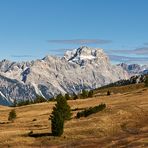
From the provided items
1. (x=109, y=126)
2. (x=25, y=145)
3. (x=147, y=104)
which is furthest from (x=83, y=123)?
(x=147, y=104)

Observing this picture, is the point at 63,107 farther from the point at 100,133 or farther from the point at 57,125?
the point at 100,133

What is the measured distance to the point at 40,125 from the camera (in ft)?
289

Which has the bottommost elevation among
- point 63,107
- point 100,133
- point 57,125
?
point 100,133

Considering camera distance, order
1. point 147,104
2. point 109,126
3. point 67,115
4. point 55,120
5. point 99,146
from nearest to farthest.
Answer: point 99,146 → point 55,120 → point 109,126 → point 67,115 → point 147,104

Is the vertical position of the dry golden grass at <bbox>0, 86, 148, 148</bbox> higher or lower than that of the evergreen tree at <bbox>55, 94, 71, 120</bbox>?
lower

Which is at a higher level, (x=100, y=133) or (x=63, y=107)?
(x=63, y=107)

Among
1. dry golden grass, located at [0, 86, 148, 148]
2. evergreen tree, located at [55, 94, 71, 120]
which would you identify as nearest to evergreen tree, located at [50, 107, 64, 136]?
dry golden grass, located at [0, 86, 148, 148]

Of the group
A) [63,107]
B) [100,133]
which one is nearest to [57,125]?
[100,133]

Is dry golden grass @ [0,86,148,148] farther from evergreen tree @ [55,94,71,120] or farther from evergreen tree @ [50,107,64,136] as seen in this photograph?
evergreen tree @ [55,94,71,120]

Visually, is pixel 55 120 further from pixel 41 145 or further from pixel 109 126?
pixel 109 126

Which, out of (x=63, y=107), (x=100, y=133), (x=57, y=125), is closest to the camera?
(x=57, y=125)

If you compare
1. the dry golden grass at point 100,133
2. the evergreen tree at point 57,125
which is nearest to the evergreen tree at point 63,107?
the dry golden grass at point 100,133

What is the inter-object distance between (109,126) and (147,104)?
2509cm

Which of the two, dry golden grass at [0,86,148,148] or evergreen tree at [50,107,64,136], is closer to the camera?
dry golden grass at [0,86,148,148]
